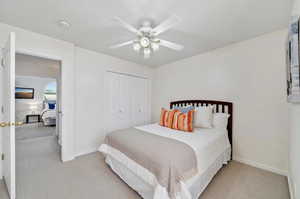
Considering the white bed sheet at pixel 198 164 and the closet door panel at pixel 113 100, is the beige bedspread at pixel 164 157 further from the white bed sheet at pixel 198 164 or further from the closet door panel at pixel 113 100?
the closet door panel at pixel 113 100

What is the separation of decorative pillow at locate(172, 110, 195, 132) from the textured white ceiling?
1.40 metres

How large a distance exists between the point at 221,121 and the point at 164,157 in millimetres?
1666

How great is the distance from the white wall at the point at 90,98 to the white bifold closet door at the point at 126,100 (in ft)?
0.65

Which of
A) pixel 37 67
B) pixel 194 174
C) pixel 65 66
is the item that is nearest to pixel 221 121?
pixel 194 174

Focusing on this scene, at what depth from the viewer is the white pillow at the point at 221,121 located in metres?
2.47

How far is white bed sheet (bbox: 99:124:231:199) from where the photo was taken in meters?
1.38

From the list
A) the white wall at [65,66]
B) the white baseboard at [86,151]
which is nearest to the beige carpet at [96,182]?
the white baseboard at [86,151]

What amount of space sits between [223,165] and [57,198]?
8.48ft

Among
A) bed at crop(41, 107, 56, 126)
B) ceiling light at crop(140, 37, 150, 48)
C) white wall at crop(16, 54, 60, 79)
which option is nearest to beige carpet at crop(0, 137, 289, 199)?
ceiling light at crop(140, 37, 150, 48)

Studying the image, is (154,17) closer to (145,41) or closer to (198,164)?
(145,41)

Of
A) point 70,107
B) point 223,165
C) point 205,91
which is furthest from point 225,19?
point 70,107

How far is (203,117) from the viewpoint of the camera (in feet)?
8.24

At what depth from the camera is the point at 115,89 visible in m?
3.42

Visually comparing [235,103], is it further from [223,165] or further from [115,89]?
[115,89]
